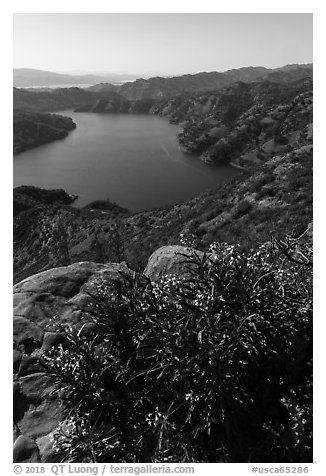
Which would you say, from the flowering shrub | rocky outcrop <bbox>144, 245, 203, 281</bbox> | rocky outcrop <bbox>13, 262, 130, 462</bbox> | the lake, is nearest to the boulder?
rocky outcrop <bbox>13, 262, 130, 462</bbox>

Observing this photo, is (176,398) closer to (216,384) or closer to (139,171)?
(216,384)

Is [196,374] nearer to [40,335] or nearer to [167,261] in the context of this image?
[40,335]

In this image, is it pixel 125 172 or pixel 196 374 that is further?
pixel 125 172

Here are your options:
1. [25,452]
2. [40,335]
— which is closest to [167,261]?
[40,335]

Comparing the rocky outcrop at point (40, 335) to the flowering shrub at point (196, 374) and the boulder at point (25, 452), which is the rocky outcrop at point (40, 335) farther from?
the flowering shrub at point (196, 374)

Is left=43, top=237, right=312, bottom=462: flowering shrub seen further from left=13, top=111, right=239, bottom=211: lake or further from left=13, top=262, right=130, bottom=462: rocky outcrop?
left=13, top=111, right=239, bottom=211: lake

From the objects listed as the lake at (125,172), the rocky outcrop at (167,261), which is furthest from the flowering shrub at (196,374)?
the lake at (125,172)

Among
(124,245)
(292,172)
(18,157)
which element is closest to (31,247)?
(124,245)
